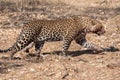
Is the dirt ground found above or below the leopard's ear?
below

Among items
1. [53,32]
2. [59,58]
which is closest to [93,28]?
[53,32]

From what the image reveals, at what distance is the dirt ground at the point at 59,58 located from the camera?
28.2 feet

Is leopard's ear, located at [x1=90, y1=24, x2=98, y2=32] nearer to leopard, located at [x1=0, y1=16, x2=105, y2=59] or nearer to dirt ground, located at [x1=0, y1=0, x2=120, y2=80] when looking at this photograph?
leopard, located at [x1=0, y1=16, x2=105, y2=59]

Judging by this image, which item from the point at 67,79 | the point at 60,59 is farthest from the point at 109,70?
the point at 60,59

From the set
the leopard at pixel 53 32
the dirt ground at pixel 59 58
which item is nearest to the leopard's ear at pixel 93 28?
the leopard at pixel 53 32

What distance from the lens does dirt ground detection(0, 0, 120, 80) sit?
859 centimetres

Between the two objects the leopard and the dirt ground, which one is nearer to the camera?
the dirt ground

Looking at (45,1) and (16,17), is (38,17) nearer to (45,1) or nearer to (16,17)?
(16,17)

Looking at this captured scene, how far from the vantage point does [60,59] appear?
10.0m

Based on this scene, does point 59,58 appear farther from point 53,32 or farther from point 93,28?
point 93,28

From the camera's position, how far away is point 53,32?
1086 cm

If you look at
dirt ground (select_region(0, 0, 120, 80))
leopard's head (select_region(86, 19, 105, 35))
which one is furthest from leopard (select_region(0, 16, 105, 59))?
dirt ground (select_region(0, 0, 120, 80))

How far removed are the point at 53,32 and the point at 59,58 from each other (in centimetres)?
104

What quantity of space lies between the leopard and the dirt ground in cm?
29
